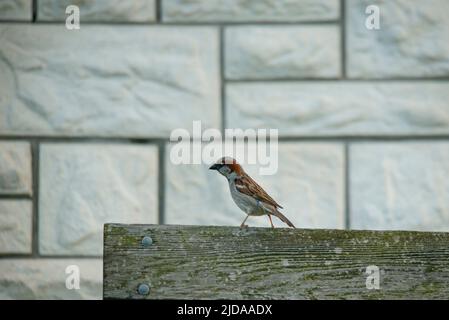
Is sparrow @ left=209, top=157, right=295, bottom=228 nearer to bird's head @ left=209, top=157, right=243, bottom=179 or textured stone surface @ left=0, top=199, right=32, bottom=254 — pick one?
bird's head @ left=209, top=157, right=243, bottom=179

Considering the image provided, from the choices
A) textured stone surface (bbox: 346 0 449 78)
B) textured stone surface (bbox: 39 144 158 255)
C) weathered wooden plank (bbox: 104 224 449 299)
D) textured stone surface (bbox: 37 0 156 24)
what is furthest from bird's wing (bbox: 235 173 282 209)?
weathered wooden plank (bbox: 104 224 449 299)

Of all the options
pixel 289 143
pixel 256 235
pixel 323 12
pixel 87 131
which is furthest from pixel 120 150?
pixel 256 235

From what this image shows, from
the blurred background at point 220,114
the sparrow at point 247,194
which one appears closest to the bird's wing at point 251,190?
the sparrow at point 247,194

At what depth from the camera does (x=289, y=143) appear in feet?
10.4

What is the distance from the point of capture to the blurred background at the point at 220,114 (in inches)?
124

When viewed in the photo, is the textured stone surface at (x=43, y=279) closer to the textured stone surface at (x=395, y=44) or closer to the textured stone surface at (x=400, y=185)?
the textured stone surface at (x=400, y=185)

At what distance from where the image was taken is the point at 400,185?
316cm

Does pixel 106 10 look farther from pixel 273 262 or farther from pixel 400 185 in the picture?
pixel 273 262

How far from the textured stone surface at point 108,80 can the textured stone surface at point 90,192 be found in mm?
75

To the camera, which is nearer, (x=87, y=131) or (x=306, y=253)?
(x=306, y=253)

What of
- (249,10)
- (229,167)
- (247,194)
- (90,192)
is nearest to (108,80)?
(90,192)

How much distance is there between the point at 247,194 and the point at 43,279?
2.91ft
